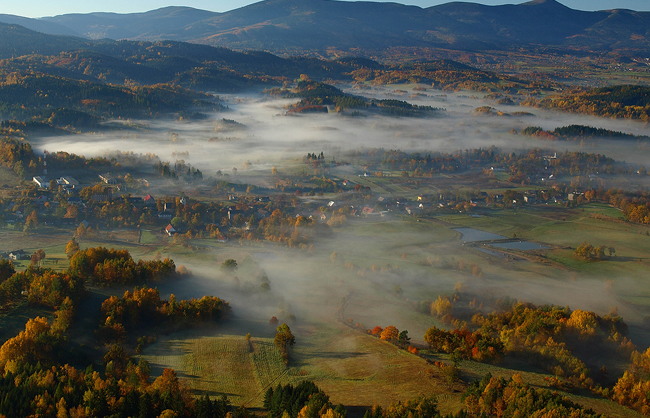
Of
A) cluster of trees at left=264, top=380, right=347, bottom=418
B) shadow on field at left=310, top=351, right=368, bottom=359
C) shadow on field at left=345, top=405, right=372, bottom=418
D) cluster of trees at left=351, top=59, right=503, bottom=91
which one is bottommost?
shadow on field at left=310, top=351, right=368, bottom=359

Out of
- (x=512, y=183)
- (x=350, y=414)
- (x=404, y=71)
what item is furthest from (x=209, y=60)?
(x=350, y=414)

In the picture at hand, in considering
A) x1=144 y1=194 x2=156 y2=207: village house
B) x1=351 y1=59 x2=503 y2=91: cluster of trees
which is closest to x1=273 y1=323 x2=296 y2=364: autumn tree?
x1=144 y1=194 x2=156 y2=207: village house

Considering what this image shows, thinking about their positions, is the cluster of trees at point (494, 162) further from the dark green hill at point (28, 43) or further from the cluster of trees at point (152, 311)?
the dark green hill at point (28, 43)

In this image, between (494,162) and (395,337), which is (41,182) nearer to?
(395,337)

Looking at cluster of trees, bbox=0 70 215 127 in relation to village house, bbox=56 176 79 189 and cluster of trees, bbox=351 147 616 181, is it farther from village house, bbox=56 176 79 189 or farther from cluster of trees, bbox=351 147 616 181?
cluster of trees, bbox=351 147 616 181

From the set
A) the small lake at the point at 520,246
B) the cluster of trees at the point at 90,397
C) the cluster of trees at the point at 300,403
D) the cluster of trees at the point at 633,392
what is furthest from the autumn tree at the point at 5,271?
the small lake at the point at 520,246

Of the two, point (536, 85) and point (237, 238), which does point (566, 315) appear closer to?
point (237, 238)
